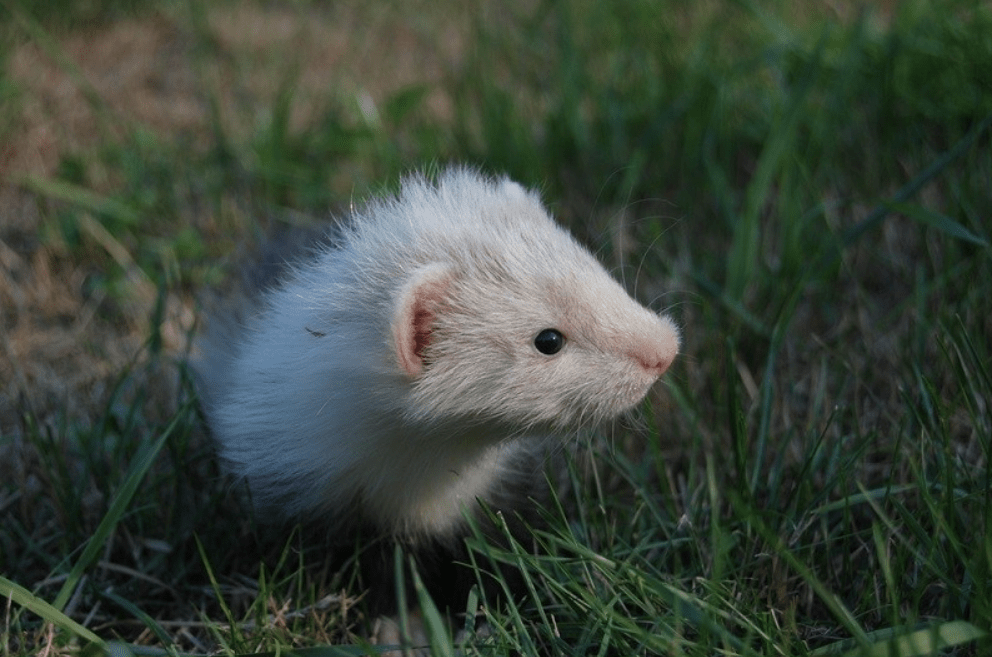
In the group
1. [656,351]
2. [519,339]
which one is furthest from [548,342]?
[656,351]

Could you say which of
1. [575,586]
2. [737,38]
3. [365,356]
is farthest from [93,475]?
[737,38]

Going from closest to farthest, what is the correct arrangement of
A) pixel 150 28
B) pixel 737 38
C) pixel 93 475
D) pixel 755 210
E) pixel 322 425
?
pixel 322 425 → pixel 93 475 → pixel 755 210 → pixel 737 38 → pixel 150 28

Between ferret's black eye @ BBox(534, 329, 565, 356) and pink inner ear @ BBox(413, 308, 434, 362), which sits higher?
pink inner ear @ BBox(413, 308, 434, 362)

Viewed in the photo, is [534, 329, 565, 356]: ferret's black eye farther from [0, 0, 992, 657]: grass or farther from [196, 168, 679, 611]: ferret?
[0, 0, 992, 657]: grass

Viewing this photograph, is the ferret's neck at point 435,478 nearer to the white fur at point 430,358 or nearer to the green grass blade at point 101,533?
the white fur at point 430,358

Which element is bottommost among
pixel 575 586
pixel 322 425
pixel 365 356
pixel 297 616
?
pixel 297 616

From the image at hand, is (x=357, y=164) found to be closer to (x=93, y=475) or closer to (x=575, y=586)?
(x=93, y=475)

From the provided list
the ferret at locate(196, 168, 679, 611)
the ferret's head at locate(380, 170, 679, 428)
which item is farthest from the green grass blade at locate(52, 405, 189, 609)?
the ferret's head at locate(380, 170, 679, 428)
